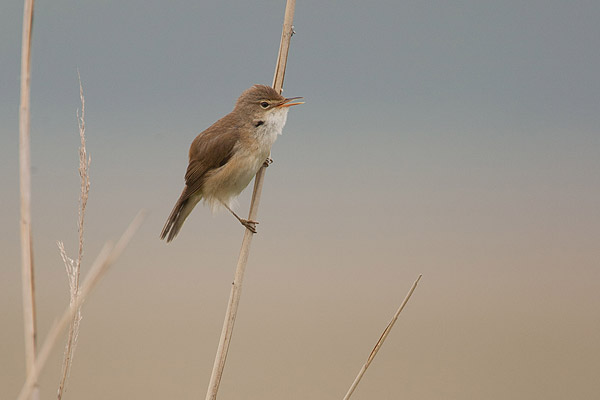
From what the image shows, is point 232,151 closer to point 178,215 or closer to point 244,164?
point 244,164

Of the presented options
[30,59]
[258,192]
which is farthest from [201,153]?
[30,59]

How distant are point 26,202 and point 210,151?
1.46 m

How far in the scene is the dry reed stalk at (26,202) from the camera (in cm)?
107

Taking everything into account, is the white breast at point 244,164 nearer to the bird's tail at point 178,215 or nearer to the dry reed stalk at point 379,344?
the bird's tail at point 178,215

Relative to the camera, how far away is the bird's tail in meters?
2.44

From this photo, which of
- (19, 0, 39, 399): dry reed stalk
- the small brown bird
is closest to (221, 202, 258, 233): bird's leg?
the small brown bird

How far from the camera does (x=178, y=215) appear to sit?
2512mm

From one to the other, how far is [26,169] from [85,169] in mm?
444

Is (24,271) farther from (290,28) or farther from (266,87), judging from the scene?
(266,87)

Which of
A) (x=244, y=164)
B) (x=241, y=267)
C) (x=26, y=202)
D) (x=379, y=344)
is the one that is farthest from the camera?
(x=244, y=164)

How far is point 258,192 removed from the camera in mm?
2045

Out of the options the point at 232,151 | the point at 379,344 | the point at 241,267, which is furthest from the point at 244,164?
the point at 379,344

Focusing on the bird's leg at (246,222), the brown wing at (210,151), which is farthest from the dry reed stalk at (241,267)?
the brown wing at (210,151)

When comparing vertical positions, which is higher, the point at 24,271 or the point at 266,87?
the point at 266,87
